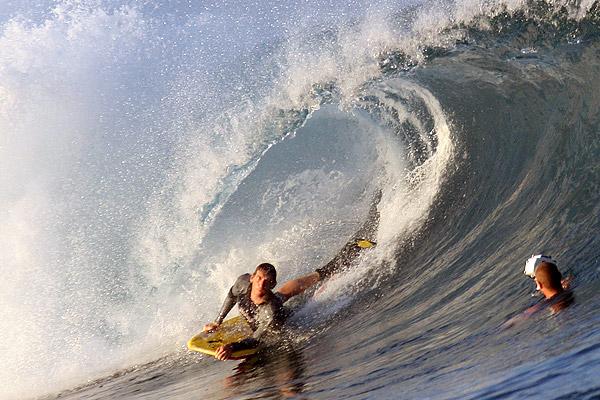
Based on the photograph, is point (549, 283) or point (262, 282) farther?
point (262, 282)

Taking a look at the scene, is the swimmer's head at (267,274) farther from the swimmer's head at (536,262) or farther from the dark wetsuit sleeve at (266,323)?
the swimmer's head at (536,262)

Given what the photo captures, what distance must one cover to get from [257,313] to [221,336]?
0.51 metres

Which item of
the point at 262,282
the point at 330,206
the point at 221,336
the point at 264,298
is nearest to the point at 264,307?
the point at 264,298

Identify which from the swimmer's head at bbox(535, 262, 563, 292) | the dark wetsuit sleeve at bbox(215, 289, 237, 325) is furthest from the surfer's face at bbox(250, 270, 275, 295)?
the swimmer's head at bbox(535, 262, 563, 292)

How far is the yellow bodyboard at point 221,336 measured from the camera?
27.3 feet

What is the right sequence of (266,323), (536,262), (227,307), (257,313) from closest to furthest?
1. (536,262)
2. (266,323)
3. (257,313)
4. (227,307)

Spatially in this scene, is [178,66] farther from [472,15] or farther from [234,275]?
[234,275]

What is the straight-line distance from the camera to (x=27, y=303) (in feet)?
39.5

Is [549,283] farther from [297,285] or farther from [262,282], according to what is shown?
[297,285]

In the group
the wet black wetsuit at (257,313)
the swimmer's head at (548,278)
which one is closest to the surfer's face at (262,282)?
the wet black wetsuit at (257,313)

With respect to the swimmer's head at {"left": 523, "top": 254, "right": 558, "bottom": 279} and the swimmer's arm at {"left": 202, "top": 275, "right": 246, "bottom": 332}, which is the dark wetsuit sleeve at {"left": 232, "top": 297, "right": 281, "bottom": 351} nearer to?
the swimmer's arm at {"left": 202, "top": 275, "right": 246, "bottom": 332}

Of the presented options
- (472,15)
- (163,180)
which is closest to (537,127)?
(472,15)

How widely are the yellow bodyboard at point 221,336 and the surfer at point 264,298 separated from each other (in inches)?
3.9

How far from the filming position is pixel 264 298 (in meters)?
8.29
